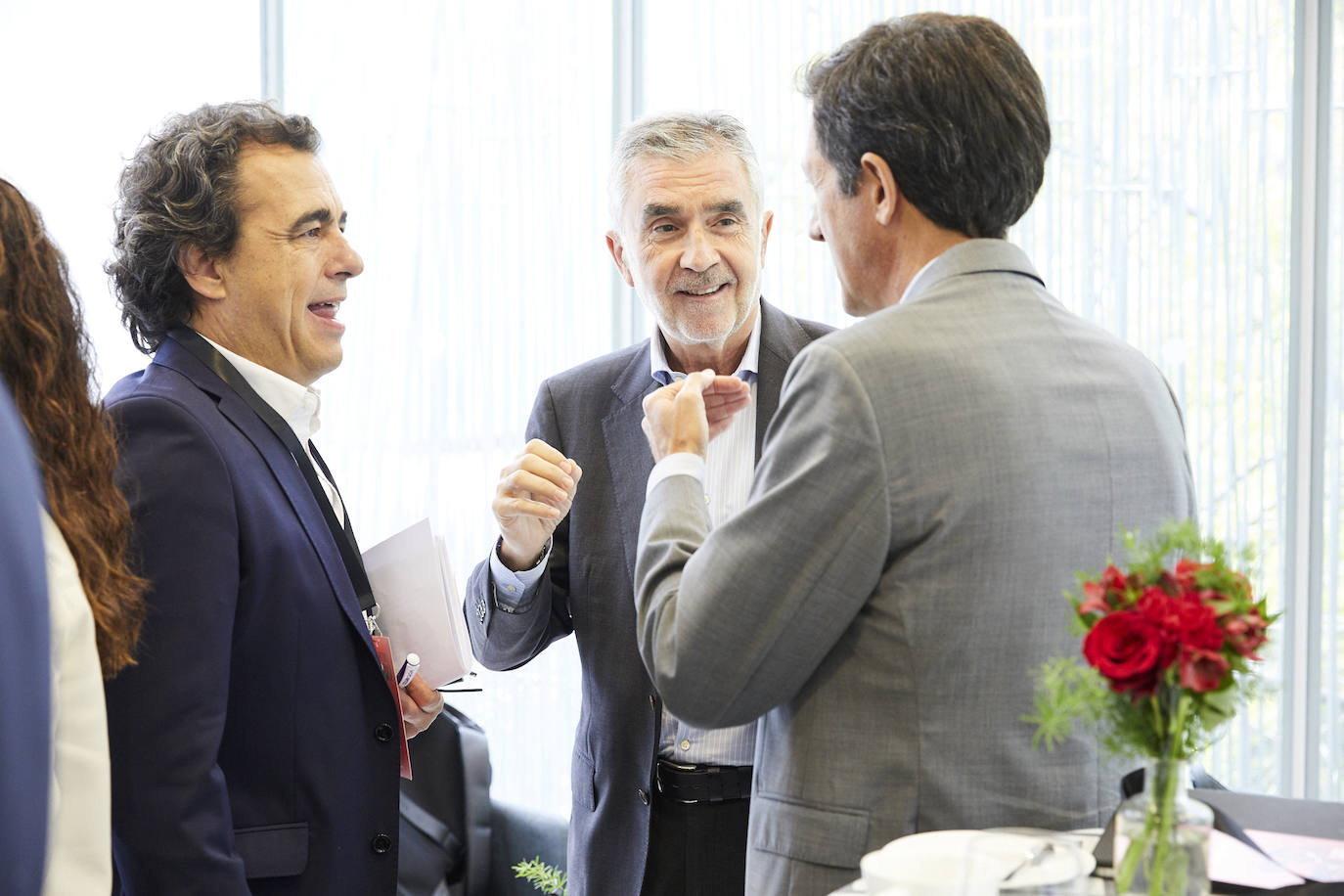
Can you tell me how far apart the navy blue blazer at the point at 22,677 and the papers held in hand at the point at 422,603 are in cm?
73

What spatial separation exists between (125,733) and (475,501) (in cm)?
238

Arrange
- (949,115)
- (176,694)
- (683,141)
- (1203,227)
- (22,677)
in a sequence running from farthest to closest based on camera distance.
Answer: (1203,227)
(683,141)
(176,694)
(949,115)
(22,677)

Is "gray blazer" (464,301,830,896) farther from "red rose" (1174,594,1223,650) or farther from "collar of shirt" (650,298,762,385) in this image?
"red rose" (1174,594,1223,650)

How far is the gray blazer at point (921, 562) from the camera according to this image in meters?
1.19

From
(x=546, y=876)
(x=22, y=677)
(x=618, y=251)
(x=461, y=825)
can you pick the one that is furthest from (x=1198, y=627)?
(x=461, y=825)

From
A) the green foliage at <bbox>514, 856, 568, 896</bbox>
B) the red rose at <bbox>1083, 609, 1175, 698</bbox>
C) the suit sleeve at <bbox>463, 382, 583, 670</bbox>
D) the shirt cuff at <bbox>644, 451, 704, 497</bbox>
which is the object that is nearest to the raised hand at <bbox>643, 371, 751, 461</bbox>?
the shirt cuff at <bbox>644, 451, 704, 497</bbox>

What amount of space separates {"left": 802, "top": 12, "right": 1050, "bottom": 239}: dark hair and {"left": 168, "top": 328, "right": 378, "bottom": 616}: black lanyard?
883 mm

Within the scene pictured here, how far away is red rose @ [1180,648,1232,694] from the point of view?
2.96 feet

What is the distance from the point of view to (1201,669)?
3.01ft

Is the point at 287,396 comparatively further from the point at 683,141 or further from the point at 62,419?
the point at 683,141

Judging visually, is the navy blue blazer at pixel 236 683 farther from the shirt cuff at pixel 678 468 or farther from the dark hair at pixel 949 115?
the dark hair at pixel 949 115

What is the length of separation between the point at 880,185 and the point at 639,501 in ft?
2.73

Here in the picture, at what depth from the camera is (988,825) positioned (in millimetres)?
1246

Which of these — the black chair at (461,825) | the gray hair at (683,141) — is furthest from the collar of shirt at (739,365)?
the black chair at (461,825)
